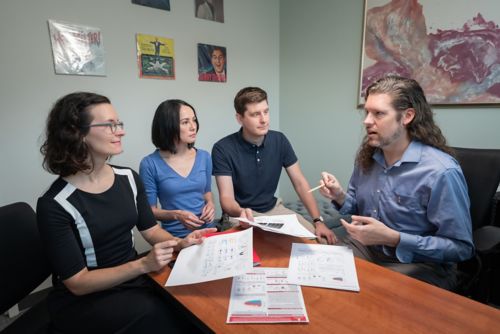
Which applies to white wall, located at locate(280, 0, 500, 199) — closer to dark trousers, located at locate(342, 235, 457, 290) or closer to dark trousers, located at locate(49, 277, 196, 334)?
dark trousers, located at locate(342, 235, 457, 290)

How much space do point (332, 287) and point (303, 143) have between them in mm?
2291

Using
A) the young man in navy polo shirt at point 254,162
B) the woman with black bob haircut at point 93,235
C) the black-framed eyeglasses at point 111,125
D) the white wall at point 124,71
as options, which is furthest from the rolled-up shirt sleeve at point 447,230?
the white wall at point 124,71

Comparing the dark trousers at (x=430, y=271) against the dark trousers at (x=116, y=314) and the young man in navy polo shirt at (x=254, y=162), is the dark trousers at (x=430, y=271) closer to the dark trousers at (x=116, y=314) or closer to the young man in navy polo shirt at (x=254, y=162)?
the young man in navy polo shirt at (x=254, y=162)

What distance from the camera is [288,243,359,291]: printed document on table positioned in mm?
893

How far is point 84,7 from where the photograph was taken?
1971 millimetres

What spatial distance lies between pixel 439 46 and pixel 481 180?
3.86ft

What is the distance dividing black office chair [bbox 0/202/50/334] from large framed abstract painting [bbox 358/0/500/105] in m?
2.43

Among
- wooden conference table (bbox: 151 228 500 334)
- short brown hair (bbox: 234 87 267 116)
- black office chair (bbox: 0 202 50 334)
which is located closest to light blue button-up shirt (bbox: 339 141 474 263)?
wooden conference table (bbox: 151 228 500 334)

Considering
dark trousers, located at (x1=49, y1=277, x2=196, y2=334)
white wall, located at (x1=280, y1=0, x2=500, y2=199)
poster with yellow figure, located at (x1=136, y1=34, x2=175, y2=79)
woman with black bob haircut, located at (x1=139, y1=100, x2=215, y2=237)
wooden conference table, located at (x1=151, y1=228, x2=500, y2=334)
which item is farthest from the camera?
white wall, located at (x1=280, y1=0, x2=500, y2=199)

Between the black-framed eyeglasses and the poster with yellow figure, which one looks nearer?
the black-framed eyeglasses

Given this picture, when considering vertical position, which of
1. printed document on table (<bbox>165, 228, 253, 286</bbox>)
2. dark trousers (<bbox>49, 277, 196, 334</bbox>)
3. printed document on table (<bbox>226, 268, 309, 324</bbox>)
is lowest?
dark trousers (<bbox>49, 277, 196, 334</bbox>)

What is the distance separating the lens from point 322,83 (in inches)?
110


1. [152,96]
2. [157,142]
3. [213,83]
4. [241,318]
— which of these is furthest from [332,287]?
[213,83]

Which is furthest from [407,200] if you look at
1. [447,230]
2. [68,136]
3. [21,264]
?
[21,264]
